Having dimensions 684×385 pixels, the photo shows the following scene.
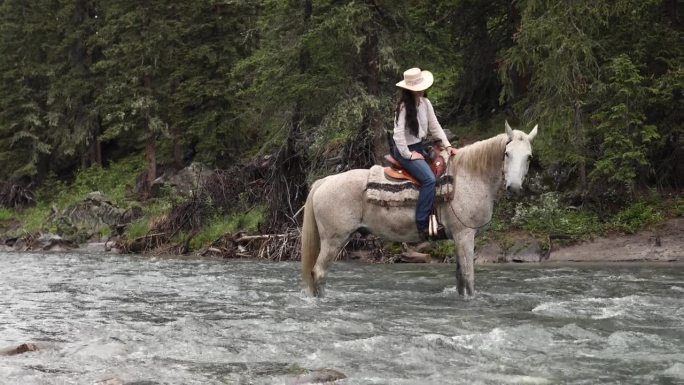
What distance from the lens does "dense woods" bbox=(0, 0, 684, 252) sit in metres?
14.9

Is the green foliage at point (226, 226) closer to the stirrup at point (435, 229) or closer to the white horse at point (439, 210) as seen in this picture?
the white horse at point (439, 210)

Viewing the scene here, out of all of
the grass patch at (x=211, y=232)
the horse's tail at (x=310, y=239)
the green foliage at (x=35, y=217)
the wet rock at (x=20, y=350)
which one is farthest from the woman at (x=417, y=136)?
the green foliage at (x=35, y=217)

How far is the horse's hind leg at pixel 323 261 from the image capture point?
984 centimetres

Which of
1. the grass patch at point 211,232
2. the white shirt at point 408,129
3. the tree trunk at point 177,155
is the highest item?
the tree trunk at point 177,155

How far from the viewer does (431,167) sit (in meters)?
9.61

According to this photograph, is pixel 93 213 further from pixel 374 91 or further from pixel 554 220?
pixel 554 220

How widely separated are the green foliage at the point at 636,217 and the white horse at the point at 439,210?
21.1 ft

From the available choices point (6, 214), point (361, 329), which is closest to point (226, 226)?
point (361, 329)

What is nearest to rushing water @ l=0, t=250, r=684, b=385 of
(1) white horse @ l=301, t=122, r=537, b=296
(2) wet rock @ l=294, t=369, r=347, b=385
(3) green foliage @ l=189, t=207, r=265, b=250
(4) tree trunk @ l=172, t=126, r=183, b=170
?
(2) wet rock @ l=294, t=369, r=347, b=385

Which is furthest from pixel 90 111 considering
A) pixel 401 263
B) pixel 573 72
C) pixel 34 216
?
pixel 573 72

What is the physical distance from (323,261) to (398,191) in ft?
4.80

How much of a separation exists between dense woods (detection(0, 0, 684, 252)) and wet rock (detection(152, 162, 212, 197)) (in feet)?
2.71

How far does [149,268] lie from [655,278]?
1010 cm

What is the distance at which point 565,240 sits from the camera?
14945 mm
